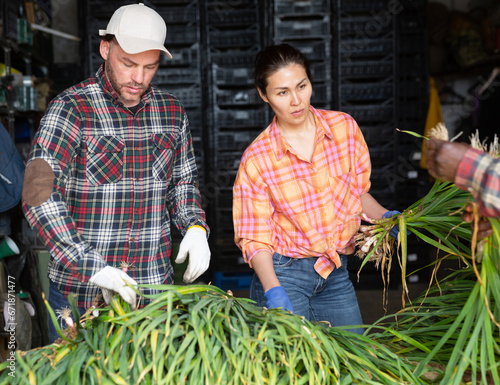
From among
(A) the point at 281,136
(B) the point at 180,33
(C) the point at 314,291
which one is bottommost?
(C) the point at 314,291

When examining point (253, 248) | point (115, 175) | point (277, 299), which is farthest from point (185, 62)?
point (277, 299)

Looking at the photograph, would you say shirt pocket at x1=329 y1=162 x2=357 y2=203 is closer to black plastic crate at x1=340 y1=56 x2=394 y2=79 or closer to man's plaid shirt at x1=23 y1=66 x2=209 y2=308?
man's plaid shirt at x1=23 y1=66 x2=209 y2=308

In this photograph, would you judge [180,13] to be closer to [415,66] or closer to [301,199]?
[415,66]

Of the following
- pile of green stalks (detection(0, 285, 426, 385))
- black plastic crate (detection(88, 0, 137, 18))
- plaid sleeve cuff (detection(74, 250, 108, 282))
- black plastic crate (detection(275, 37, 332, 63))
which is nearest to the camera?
pile of green stalks (detection(0, 285, 426, 385))

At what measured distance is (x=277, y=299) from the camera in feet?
4.95

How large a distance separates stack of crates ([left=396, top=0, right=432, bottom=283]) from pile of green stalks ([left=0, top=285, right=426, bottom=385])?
3.41m

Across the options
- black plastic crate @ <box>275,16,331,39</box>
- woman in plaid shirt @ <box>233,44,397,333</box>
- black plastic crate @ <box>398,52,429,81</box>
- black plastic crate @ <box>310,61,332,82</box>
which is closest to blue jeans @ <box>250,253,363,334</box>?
woman in plaid shirt @ <box>233,44,397,333</box>

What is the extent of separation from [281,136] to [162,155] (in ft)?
1.34

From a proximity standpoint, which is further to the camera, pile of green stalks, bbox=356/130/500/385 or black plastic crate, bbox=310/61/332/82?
black plastic crate, bbox=310/61/332/82

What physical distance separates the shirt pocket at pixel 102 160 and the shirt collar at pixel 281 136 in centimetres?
52

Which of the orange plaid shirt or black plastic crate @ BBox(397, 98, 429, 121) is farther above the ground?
black plastic crate @ BBox(397, 98, 429, 121)

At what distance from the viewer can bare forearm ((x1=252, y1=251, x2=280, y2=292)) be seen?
5.29 ft

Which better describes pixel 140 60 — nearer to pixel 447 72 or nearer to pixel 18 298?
pixel 18 298

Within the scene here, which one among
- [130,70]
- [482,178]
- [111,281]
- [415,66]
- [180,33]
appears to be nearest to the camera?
[482,178]
